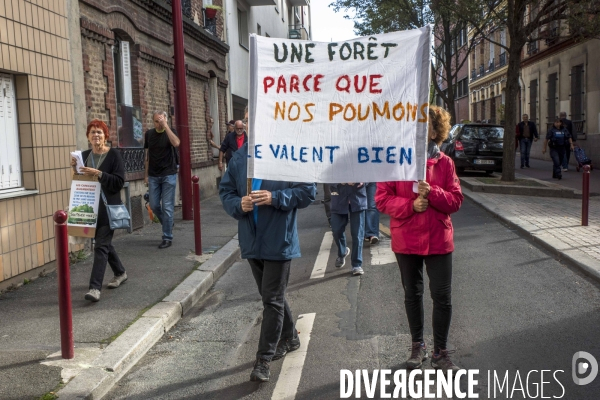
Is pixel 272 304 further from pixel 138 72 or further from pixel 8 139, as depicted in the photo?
pixel 138 72

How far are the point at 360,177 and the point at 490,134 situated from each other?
17.8 metres

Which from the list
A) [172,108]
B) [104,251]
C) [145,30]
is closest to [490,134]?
[172,108]

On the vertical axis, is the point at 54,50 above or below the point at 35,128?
above

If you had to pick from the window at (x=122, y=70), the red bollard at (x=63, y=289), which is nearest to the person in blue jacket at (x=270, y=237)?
the red bollard at (x=63, y=289)

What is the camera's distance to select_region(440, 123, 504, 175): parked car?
20.9 meters

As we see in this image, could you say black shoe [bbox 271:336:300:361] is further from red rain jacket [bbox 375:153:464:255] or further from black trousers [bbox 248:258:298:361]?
red rain jacket [bbox 375:153:464:255]

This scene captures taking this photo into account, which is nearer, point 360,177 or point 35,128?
point 360,177

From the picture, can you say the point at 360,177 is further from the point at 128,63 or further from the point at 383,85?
the point at 128,63

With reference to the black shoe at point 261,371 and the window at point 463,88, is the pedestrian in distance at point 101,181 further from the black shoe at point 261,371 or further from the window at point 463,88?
the window at point 463,88

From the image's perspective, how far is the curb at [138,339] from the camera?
4.45m

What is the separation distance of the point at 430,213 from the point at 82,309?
353cm

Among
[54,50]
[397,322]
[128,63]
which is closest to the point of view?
[397,322]

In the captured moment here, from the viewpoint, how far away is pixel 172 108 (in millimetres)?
14992

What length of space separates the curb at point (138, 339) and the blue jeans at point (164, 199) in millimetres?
1649
